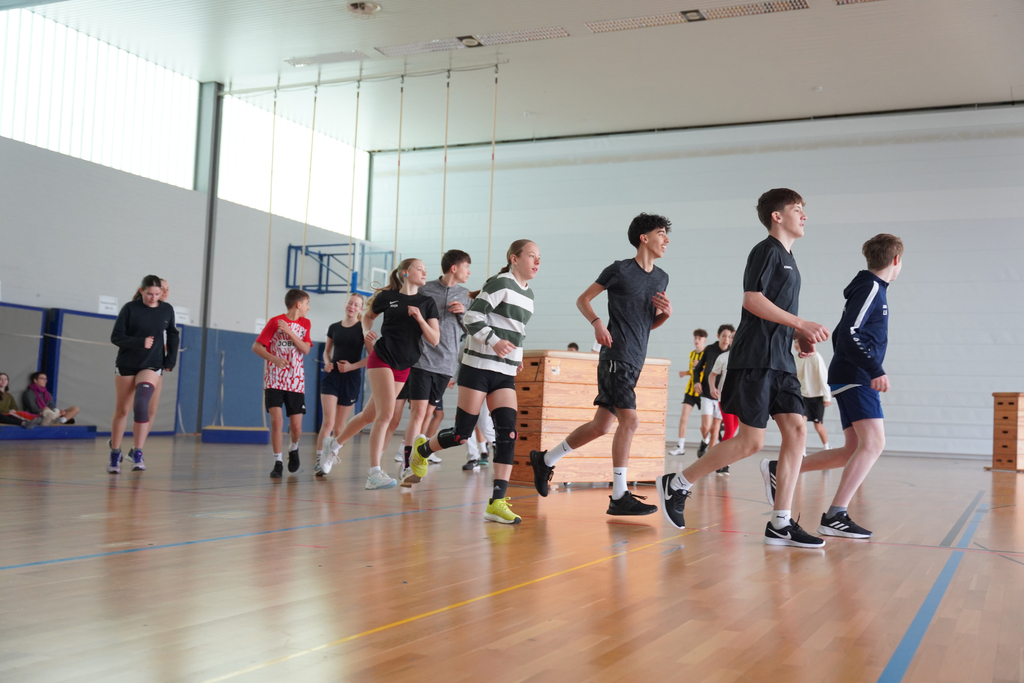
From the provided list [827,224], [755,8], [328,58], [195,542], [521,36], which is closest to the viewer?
[195,542]

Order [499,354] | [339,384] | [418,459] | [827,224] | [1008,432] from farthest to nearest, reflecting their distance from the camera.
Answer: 1. [827,224]
2. [1008,432]
3. [339,384]
4. [418,459]
5. [499,354]

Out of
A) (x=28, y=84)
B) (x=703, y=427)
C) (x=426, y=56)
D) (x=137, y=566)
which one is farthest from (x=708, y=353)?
(x=28, y=84)

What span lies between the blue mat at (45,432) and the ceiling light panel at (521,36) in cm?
808

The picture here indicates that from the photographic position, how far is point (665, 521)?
4.80 meters

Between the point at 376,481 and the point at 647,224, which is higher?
the point at 647,224

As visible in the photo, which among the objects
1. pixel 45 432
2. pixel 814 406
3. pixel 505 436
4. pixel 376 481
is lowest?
pixel 45 432

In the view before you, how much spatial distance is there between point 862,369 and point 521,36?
405 inches

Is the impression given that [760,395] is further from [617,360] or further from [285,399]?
[285,399]

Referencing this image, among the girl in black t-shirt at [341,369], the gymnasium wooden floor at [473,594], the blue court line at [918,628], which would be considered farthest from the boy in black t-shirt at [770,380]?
the girl in black t-shirt at [341,369]

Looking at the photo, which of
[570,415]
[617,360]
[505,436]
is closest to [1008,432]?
[570,415]

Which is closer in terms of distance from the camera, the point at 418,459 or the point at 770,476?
the point at 770,476

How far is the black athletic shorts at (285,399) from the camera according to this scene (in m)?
7.06

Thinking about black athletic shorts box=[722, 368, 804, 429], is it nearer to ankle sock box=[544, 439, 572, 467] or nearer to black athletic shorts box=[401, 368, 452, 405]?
ankle sock box=[544, 439, 572, 467]

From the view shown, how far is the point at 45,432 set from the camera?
11422 millimetres
